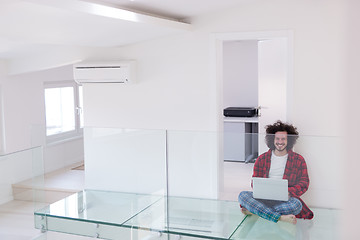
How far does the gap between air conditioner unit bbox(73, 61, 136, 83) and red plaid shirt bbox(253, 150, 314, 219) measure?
228cm

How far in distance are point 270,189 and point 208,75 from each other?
1997 millimetres

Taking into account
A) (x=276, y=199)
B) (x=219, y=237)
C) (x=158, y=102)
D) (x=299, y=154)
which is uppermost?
(x=158, y=102)

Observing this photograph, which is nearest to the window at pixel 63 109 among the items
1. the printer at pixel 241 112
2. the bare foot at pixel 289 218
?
the printer at pixel 241 112

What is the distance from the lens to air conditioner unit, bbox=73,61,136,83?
479 cm

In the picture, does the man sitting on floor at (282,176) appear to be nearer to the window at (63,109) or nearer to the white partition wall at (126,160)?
the white partition wall at (126,160)

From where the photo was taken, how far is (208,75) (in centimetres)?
464

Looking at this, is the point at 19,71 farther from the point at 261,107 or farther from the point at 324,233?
the point at 324,233

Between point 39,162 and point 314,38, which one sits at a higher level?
point 314,38

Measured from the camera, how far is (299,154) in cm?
287

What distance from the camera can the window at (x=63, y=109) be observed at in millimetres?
6711

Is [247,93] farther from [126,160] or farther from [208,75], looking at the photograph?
[126,160]

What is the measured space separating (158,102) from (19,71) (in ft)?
6.11

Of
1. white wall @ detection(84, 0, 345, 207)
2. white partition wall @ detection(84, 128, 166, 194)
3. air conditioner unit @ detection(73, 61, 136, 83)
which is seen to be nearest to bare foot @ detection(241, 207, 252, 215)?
white partition wall @ detection(84, 128, 166, 194)

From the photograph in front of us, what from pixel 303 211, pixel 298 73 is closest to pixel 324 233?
pixel 303 211
